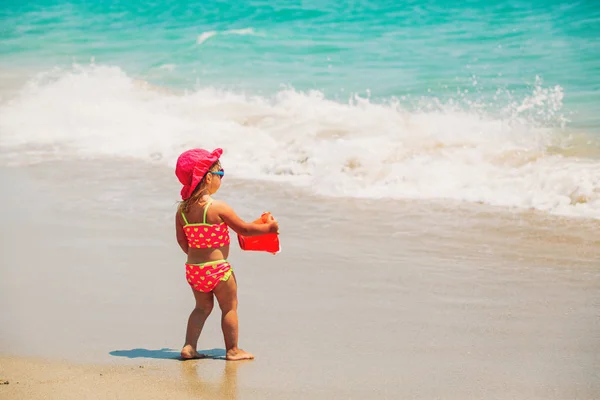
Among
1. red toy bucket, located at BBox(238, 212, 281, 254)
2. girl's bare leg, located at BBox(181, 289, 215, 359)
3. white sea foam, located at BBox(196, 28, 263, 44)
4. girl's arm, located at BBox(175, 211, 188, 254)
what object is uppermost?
white sea foam, located at BBox(196, 28, 263, 44)

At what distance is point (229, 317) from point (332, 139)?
23.2ft

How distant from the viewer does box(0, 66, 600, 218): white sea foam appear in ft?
26.5

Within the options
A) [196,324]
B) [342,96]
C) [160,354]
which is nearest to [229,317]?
[196,324]

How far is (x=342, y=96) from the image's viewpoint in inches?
547

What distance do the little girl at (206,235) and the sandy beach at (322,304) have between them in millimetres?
172

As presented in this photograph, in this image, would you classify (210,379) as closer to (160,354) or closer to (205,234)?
(160,354)

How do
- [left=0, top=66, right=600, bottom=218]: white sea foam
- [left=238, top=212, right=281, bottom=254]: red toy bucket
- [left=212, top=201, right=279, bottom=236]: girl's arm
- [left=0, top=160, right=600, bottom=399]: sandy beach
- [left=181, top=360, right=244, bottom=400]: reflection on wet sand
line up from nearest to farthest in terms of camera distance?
1. [left=181, top=360, right=244, bottom=400]: reflection on wet sand
2. [left=0, top=160, right=600, bottom=399]: sandy beach
3. [left=212, top=201, right=279, bottom=236]: girl's arm
4. [left=238, top=212, right=281, bottom=254]: red toy bucket
5. [left=0, top=66, right=600, bottom=218]: white sea foam

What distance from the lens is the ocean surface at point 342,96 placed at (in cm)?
884

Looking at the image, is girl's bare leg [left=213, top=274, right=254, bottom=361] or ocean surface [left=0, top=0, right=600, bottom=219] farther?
ocean surface [left=0, top=0, right=600, bottom=219]

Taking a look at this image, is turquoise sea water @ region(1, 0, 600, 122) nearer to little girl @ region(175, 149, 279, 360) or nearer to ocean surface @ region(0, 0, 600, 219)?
ocean surface @ region(0, 0, 600, 219)

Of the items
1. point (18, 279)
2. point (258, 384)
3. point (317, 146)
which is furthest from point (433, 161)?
point (258, 384)

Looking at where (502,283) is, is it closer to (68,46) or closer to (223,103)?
(223,103)

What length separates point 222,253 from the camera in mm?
3938

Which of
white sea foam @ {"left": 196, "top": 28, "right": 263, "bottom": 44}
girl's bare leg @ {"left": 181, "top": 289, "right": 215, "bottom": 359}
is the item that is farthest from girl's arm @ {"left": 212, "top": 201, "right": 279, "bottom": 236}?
white sea foam @ {"left": 196, "top": 28, "right": 263, "bottom": 44}
